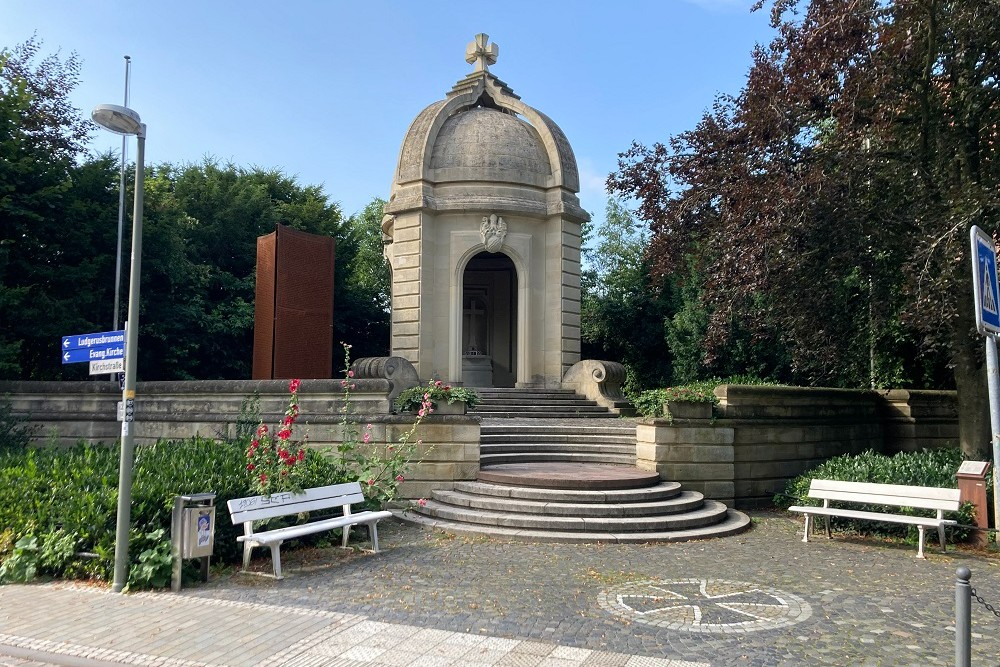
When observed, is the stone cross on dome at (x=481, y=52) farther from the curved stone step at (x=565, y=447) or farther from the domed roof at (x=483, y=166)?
the curved stone step at (x=565, y=447)

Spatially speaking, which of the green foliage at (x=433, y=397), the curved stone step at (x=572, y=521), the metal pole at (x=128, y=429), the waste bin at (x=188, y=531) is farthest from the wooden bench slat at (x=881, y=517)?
the metal pole at (x=128, y=429)

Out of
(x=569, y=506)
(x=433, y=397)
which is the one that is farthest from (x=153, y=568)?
(x=569, y=506)

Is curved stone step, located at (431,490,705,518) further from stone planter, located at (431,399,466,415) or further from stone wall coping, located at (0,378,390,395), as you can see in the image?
stone wall coping, located at (0,378,390,395)

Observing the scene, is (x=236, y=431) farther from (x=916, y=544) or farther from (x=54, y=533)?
(x=916, y=544)

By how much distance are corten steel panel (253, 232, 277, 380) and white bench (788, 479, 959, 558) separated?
9.35m

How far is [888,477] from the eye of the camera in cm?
1038

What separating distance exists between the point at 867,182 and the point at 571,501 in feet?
23.2

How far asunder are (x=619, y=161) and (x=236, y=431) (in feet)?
31.5

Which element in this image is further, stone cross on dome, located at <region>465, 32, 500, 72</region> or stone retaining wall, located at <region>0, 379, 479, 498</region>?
stone cross on dome, located at <region>465, 32, 500, 72</region>

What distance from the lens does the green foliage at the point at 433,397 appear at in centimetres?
1090

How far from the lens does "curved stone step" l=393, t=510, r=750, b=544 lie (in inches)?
349

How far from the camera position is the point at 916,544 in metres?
9.12

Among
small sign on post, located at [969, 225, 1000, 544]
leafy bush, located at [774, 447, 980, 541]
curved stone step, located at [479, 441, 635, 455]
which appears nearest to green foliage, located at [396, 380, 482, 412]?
curved stone step, located at [479, 441, 635, 455]

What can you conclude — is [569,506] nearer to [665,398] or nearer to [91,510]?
[665,398]
